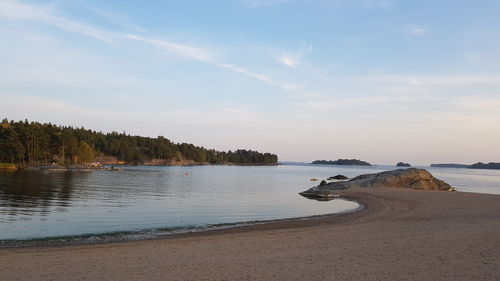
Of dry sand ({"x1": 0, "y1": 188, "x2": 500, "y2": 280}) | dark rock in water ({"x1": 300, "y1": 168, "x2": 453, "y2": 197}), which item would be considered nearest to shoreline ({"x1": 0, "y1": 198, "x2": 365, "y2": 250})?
dry sand ({"x1": 0, "y1": 188, "x2": 500, "y2": 280})

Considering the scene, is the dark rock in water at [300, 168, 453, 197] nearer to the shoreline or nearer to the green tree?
the shoreline

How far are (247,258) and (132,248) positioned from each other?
5.46 metres

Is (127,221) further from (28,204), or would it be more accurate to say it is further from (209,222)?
(28,204)

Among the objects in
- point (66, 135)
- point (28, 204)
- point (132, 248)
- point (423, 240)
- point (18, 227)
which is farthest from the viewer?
point (66, 135)

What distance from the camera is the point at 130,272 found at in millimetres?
12719

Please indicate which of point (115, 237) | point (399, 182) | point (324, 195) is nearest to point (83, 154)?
point (399, 182)

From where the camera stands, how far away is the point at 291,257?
50.0 ft

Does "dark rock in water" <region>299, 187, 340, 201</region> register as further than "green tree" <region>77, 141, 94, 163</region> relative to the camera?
No

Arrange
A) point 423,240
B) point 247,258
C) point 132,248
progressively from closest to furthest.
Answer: point 247,258, point 132,248, point 423,240

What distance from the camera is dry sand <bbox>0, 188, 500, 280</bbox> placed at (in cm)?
1244

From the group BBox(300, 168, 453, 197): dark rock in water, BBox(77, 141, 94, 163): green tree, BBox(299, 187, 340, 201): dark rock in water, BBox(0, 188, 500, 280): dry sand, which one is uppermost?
BBox(77, 141, 94, 163): green tree

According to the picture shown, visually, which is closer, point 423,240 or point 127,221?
point 423,240

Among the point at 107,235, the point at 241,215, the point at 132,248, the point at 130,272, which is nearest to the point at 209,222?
the point at 241,215

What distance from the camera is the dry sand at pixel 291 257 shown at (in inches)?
490
